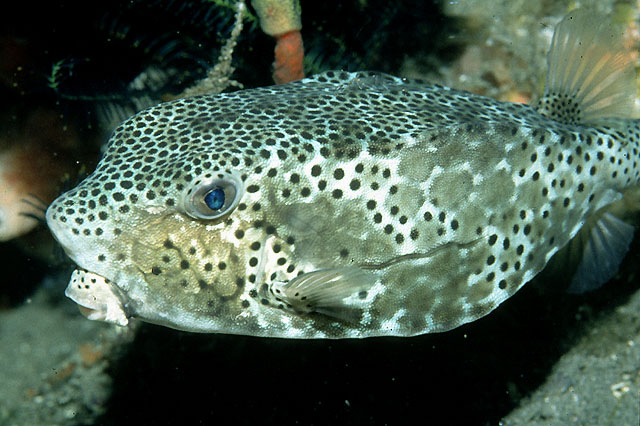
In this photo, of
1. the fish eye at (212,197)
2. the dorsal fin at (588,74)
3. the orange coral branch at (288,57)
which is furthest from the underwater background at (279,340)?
the fish eye at (212,197)

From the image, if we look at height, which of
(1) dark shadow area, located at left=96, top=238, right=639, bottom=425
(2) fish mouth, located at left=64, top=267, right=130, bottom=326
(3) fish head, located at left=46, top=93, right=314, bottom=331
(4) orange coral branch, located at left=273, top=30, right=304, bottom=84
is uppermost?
(4) orange coral branch, located at left=273, top=30, right=304, bottom=84

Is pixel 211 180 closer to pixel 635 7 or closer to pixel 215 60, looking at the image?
pixel 215 60

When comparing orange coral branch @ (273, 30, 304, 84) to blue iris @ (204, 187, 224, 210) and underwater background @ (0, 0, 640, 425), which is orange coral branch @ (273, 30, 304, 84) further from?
blue iris @ (204, 187, 224, 210)

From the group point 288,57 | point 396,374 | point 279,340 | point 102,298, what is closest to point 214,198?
point 102,298

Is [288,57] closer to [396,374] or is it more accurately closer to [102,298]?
[102,298]

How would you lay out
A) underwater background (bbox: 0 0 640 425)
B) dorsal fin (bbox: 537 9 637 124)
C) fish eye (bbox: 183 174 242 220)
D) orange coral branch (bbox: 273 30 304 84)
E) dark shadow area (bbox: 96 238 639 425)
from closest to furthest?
fish eye (bbox: 183 174 242 220)
dorsal fin (bbox: 537 9 637 124)
orange coral branch (bbox: 273 30 304 84)
underwater background (bbox: 0 0 640 425)
dark shadow area (bbox: 96 238 639 425)

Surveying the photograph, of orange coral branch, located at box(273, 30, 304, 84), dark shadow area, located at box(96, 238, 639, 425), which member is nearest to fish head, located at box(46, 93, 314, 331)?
orange coral branch, located at box(273, 30, 304, 84)
